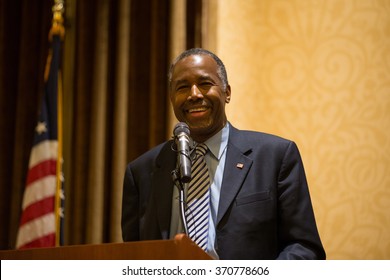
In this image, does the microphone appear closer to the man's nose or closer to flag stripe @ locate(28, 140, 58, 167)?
the man's nose

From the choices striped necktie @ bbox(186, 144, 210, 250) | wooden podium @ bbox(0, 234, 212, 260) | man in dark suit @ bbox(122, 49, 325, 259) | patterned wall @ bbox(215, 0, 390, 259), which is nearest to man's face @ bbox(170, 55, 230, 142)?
man in dark suit @ bbox(122, 49, 325, 259)

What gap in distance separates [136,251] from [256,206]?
709mm

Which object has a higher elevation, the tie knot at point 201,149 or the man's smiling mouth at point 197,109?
the man's smiling mouth at point 197,109

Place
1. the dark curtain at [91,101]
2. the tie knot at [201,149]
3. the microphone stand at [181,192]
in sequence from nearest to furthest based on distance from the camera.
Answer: the microphone stand at [181,192] → the tie knot at [201,149] → the dark curtain at [91,101]

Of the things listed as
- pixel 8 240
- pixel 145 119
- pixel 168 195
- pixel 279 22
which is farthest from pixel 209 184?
pixel 8 240

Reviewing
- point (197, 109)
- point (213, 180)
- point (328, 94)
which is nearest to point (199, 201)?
point (213, 180)

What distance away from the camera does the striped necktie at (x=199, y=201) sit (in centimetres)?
226

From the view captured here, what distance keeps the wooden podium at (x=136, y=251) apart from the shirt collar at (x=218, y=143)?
2.78 feet

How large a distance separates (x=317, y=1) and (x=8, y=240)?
102 inches

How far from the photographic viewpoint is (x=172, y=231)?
7.68 feet

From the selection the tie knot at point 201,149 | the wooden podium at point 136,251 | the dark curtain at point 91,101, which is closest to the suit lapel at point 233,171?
the tie knot at point 201,149

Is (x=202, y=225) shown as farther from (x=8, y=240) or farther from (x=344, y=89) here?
(x=8, y=240)

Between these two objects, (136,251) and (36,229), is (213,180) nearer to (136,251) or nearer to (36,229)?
(136,251)

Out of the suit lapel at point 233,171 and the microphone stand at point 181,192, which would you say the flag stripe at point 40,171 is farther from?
the microphone stand at point 181,192
